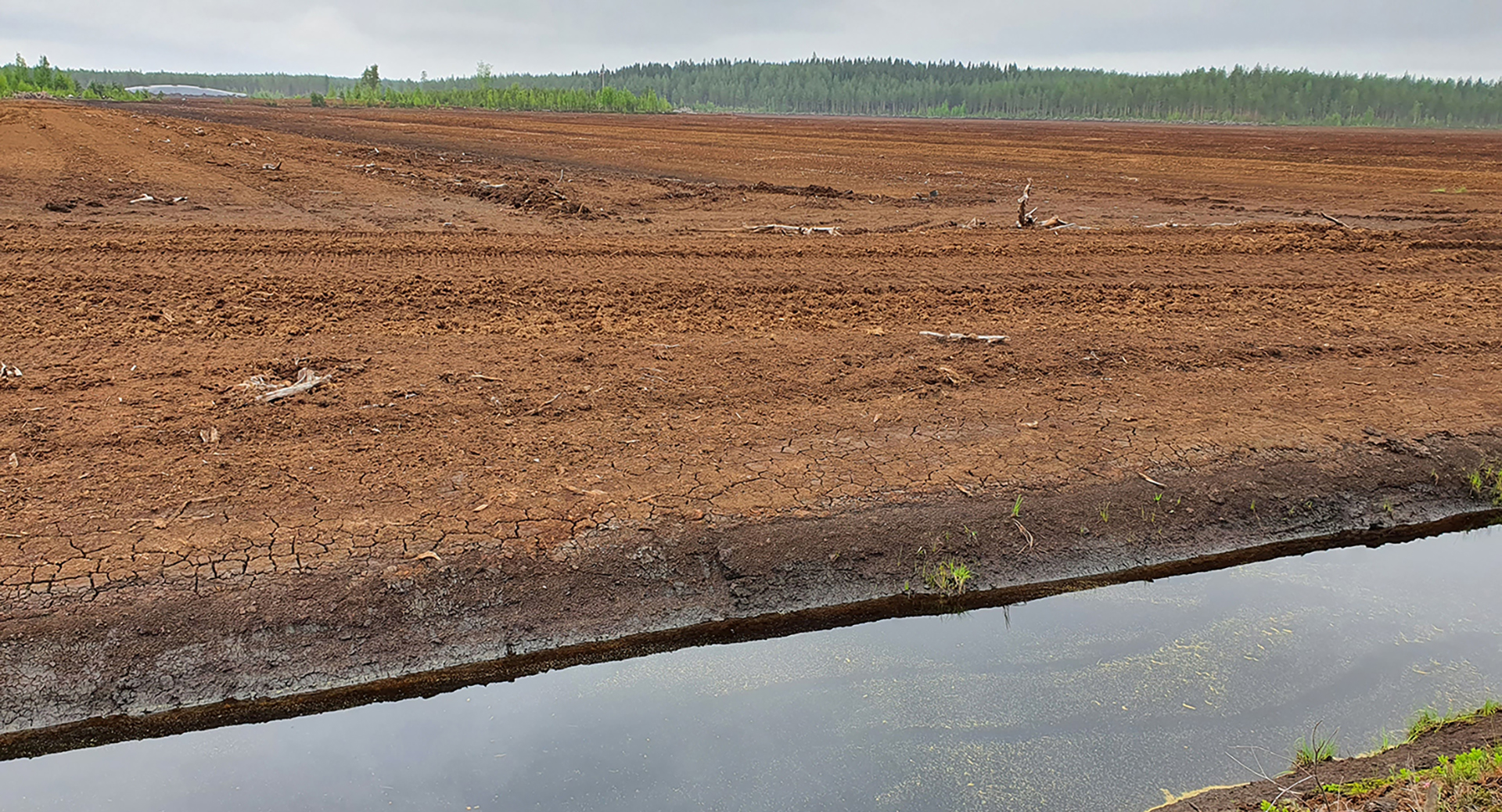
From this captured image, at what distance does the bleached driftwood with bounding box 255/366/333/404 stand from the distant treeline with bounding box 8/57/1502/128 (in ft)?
265

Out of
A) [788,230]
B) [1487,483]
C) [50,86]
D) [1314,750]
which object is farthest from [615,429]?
[50,86]

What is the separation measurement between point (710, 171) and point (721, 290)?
1265 cm

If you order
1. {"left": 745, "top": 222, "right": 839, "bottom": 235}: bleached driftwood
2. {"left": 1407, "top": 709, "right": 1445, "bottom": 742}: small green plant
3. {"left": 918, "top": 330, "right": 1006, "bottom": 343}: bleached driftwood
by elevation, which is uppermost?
{"left": 745, "top": 222, "right": 839, "bottom": 235}: bleached driftwood

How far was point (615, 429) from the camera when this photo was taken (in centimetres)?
666

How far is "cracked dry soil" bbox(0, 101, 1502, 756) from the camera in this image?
493 centimetres

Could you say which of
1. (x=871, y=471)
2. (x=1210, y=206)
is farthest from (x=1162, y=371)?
(x=1210, y=206)

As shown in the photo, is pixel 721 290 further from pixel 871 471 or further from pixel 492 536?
pixel 492 536

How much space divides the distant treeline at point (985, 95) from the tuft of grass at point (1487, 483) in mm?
83278

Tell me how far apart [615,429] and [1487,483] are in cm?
630

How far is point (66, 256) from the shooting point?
10.2 metres

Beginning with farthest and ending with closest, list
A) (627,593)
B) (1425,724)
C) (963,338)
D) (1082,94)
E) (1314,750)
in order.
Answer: (1082,94), (963,338), (627,593), (1425,724), (1314,750)

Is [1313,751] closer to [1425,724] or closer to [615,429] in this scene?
[1425,724]

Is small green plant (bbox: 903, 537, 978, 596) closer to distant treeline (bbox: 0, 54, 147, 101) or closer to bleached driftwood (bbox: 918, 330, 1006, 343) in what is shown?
bleached driftwood (bbox: 918, 330, 1006, 343)

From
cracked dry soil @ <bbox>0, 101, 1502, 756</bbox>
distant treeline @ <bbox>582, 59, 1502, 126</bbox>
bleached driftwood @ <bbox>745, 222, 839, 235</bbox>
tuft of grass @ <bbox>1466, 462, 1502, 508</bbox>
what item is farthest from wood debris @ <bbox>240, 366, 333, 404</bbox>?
distant treeline @ <bbox>582, 59, 1502, 126</bbox>
